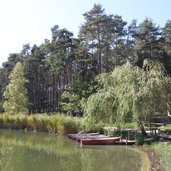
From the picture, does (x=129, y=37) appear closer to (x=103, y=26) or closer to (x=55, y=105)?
(x=103, y=26)

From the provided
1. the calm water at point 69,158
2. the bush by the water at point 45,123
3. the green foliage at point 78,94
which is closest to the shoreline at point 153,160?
the calm water at point 69,158

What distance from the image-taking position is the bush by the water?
→ 1333 inches

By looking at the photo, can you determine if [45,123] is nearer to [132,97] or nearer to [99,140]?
[99,140]

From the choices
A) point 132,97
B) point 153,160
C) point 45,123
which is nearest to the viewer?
point 153,160

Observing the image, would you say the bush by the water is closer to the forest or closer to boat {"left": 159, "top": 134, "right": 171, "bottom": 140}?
the forest

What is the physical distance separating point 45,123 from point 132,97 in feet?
47.8

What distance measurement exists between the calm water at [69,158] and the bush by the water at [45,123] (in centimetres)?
546

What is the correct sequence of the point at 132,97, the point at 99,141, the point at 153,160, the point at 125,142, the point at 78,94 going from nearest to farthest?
the point at 153,160 < the point at 132,97 < the point at 125,142 < the point at 99,141 < the point at 78,94

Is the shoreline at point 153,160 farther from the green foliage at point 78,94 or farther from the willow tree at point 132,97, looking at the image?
the green foliage at point 78,94

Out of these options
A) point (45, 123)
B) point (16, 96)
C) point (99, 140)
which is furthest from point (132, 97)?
point (16, 96)

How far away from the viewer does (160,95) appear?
86.3 ft

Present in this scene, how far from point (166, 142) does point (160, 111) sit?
4136 mm

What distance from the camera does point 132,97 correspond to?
25.7 meters

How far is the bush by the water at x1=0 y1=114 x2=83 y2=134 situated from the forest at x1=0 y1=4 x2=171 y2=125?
60.1 inches
